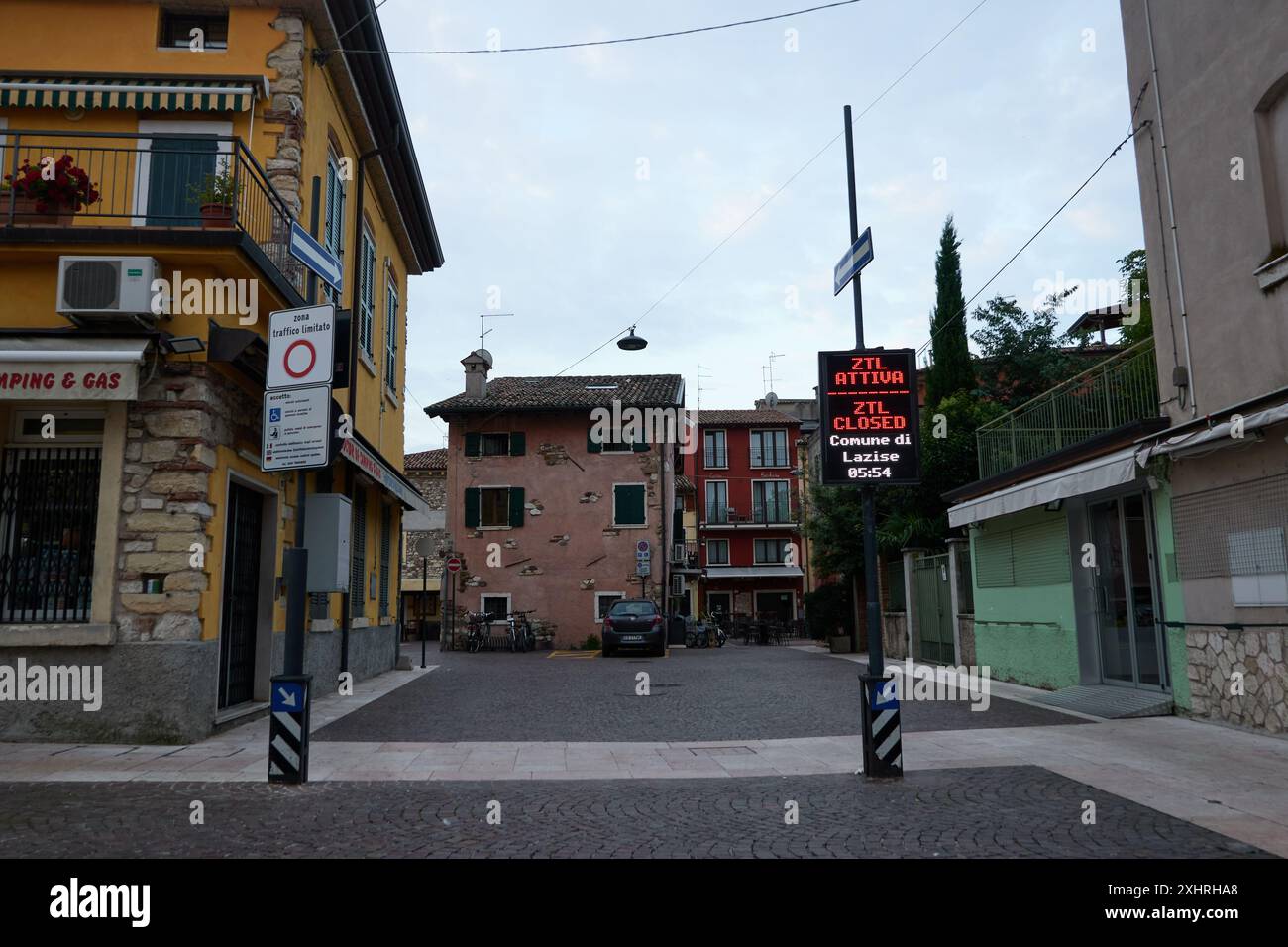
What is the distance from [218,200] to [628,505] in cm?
2254

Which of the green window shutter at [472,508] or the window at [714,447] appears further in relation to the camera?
the window at [714,447]

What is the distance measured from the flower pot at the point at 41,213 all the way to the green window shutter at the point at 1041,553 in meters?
12.6

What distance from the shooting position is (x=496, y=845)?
5.28 m

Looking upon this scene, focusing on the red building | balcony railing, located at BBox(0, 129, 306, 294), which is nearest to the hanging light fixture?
balcony railing, located at BBox(0, 129, 306, 294)

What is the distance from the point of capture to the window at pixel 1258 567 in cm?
870

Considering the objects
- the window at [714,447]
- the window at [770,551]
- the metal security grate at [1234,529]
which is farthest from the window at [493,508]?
the window at [770,551]

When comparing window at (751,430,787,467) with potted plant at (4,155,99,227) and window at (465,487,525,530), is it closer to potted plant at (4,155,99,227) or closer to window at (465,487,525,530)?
window at (465,487,525,530)

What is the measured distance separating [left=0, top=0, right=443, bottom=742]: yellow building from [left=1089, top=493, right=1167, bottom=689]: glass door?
9587 mm

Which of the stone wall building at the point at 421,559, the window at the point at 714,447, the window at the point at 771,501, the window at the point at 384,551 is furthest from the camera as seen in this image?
the window at the point at 714,447

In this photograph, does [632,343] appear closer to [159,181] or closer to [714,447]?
[159,181]

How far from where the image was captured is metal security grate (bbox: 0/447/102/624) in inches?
355

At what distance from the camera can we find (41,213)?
9.32 metres

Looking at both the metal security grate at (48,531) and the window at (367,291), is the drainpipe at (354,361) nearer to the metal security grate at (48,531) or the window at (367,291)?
the window at (367,291)
